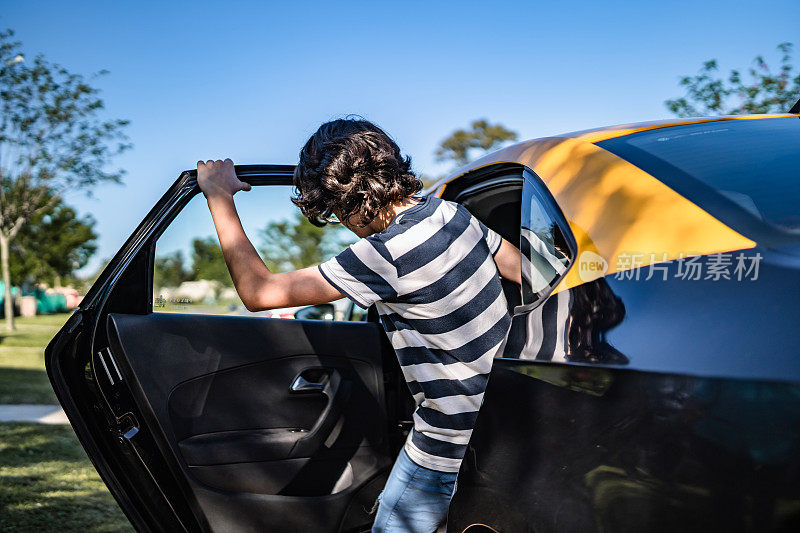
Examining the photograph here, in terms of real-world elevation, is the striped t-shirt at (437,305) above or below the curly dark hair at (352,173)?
below

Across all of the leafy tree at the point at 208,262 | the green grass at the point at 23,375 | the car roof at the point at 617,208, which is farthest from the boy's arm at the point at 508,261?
the green grass at the point at 23,375

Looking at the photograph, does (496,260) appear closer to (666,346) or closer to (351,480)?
(666,346)

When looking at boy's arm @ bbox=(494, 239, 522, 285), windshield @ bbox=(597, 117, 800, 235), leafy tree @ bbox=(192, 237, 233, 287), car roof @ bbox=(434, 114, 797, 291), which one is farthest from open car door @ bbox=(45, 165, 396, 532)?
windshield @ bbox=(597, 117, 800, 235)

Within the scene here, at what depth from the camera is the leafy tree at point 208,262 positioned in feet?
7.90

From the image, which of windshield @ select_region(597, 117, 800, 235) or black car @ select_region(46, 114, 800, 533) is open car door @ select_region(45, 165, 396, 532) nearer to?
black car @ select_region(46, 114, 800, 533)

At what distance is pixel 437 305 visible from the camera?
160 cm

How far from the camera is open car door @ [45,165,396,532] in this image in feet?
6.91

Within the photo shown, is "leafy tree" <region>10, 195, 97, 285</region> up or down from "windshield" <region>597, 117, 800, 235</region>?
down

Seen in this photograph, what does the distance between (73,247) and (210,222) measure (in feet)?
123

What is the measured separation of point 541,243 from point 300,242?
1225 millimetres

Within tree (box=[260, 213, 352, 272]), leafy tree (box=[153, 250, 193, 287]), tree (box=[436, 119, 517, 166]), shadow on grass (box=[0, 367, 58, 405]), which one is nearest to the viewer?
leafy tree (box=[153, 250, 193, 287])

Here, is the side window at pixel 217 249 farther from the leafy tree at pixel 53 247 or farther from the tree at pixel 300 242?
the leafy tree at pixel 53 247

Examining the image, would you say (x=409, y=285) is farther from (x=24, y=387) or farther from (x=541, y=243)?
(x=24, y=387)

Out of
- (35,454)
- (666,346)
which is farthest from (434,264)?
(35,454)
